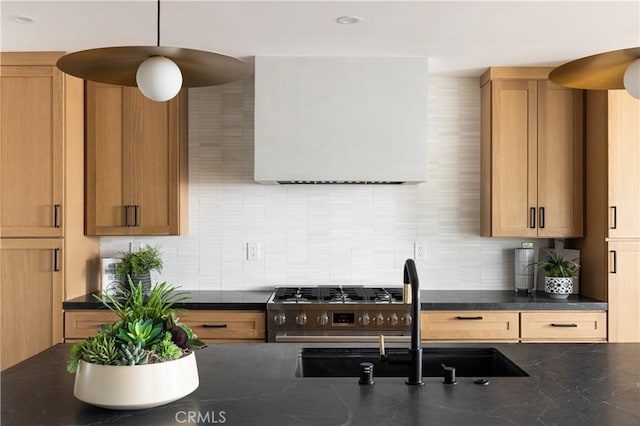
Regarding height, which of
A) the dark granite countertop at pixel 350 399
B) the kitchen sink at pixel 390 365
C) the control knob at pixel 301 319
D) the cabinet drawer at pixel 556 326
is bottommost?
the cabinet drawer at pixel 556 326

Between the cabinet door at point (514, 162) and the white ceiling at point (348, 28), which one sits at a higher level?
the white ceiling at point (348, 28)

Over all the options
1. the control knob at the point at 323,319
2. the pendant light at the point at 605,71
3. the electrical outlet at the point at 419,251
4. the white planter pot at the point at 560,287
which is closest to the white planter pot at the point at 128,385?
A: the pendant light at the point at 605,71

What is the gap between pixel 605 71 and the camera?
81.7 inches

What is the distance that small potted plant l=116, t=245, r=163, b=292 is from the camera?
3893 millimetres

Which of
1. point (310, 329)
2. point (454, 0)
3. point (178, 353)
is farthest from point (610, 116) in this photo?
point (178, 353)

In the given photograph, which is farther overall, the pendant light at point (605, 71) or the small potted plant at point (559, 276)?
the small potted plant at point (559, 276)

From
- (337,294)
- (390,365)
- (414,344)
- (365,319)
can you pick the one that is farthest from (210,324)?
(414,344)

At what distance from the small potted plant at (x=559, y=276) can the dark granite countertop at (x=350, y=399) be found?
5.84ft

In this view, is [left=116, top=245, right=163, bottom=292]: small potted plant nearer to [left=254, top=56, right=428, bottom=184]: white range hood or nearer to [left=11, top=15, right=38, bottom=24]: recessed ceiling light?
[left=254, top=56, right=428, bottom=184]: white range hood

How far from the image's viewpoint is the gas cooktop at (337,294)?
362 cm

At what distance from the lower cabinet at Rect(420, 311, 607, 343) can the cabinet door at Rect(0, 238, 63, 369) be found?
2.26 meters

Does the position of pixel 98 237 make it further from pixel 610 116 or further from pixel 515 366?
pixel 610 116

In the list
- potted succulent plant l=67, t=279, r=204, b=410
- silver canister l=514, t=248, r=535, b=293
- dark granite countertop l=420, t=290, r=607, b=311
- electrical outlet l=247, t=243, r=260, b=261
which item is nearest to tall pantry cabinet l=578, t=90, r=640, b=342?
dark granite countertop l=420, t=290, r=607, b=311

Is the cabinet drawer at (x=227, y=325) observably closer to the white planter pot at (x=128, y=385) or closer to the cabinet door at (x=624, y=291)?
the white planter pot at (x=128, y=385)
